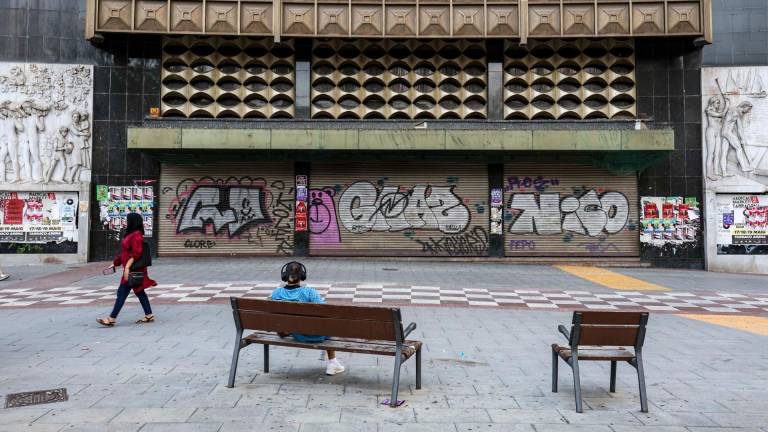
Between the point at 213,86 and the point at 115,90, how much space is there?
3109 millimetres

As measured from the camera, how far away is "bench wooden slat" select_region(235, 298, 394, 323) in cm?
461

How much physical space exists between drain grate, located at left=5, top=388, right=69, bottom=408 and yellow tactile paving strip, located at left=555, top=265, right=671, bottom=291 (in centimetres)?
1129

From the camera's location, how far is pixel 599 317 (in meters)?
4.54

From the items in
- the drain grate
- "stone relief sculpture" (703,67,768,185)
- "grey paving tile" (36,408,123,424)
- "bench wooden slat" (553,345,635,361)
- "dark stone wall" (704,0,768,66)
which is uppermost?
"dark stone wall" (704,0,768,66)

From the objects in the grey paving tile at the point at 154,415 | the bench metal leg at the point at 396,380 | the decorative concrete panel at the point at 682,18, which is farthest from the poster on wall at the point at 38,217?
the decorative concrete panel at the point at 682,18

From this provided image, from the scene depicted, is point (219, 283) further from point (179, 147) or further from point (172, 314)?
point (179, 147)

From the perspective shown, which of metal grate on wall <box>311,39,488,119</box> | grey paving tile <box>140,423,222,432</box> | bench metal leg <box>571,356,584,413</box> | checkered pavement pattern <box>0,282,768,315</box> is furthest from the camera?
metal grate on wall <box>311,39,488,119</box>

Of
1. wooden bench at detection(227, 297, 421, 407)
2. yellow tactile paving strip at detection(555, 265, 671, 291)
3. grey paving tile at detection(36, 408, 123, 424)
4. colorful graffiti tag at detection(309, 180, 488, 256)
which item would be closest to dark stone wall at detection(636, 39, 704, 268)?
yellow tactile paving strip at detection(555, 265, 671, 291)

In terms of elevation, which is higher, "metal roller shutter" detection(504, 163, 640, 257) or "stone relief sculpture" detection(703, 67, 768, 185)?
"stone relief sculpture" detection(703, 67, 768, 185)

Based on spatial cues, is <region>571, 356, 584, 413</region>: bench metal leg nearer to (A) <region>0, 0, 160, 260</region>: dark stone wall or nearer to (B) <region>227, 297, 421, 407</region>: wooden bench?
(B) <region>227, 297, 421, 407</region>: wooden bench

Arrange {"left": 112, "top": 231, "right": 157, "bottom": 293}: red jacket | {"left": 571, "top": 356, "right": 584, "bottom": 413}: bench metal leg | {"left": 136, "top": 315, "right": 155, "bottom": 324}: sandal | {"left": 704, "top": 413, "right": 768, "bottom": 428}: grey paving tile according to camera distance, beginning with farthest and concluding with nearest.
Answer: {"left": 136, "top": 315, "right": 155, "bottom": 324}: sandal < {"left": 112, "top": 231, "right": 157, "bottom": 293}: red jacket < {"left": 571, "top": 356, "right": 584, "bottom": 413}: bench metal leg < {"left": 704, "top": 413, "right": 768, "bottom": 428}: grey paving tile

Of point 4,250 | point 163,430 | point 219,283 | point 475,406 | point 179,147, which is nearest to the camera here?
point 163,430

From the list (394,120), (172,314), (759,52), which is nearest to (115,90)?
(394,120)

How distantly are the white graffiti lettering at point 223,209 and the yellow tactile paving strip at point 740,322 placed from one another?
12704 mm
